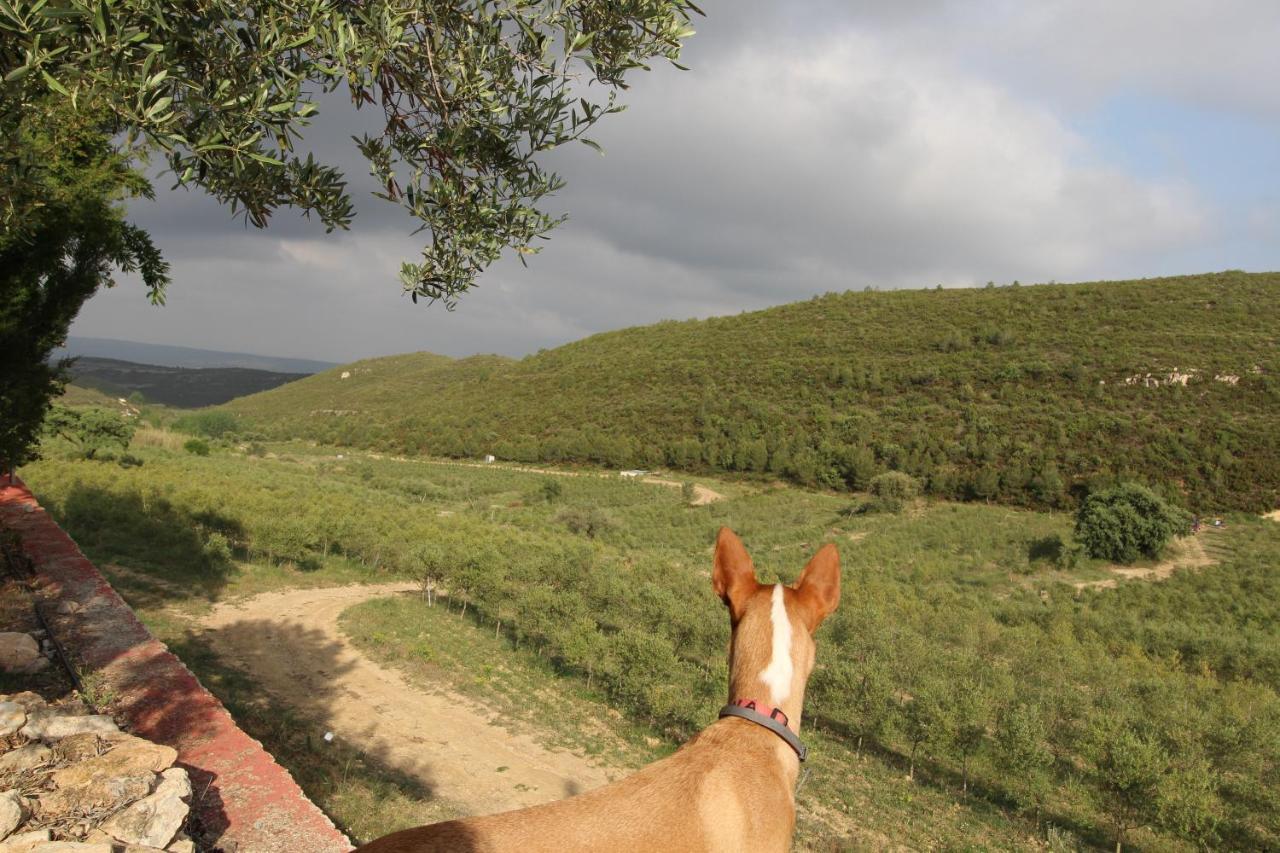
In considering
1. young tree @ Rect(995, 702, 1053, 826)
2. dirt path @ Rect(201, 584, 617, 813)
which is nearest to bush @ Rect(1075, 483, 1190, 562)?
young tree @ Rect(995, 702, 1053, 826)

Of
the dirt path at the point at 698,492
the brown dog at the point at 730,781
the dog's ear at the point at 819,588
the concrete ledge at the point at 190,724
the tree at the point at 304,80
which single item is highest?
the tree at the point at 304,80

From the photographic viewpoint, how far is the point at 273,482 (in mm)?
32031

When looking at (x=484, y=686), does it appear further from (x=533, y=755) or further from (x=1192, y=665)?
(x=1192, y=665)

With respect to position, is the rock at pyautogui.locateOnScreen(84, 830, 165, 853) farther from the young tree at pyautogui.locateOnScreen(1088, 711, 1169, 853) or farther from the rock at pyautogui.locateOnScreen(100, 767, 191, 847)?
the young tree at pyautogui.locateOnScreen(1088, 711, 1169, 853)

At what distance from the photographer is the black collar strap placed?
175 cm

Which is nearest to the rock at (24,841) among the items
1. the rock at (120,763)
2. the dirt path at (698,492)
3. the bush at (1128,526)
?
the rock at (120,763)

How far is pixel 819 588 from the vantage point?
201 cm

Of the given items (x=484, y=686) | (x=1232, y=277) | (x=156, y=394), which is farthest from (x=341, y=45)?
(x=156, y=394)

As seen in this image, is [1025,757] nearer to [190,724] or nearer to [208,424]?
[190,724]

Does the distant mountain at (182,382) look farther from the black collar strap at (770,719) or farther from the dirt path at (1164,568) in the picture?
the black collar strap at (770,719)

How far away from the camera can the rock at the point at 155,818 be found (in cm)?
416

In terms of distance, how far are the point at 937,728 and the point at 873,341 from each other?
50401 millimetres

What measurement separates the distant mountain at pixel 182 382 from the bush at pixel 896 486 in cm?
12558

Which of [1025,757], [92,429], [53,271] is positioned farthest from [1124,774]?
[92,429]
